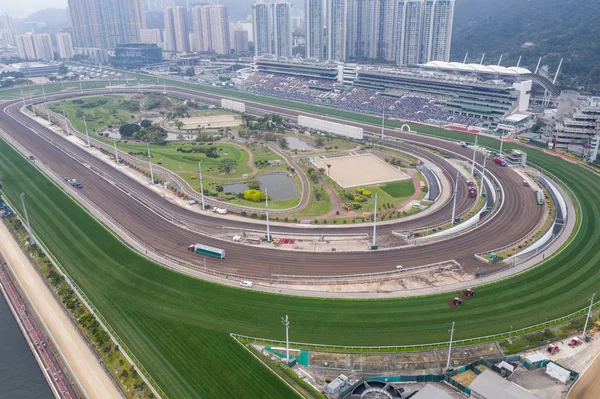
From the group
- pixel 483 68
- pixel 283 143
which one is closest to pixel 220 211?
pixel 283 143

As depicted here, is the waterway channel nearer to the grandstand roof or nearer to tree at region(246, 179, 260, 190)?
tree at region(246, 179, 260, 190)

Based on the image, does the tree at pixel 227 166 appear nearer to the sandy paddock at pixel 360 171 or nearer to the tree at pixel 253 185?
the tree at pixel 253 185

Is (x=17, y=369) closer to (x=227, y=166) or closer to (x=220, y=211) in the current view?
(x=220, y=211)

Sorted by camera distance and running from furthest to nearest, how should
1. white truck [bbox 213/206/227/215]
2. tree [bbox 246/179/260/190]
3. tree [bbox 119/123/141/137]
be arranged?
tree [bbox 119/123/141/137] < tree [bbox 246/179/260/190] < white truck [bbox 213/206/227/215]

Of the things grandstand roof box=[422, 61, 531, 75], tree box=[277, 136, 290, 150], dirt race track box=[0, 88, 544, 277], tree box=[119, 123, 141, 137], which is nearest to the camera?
dirt race track box=[0, 88, 544, 277]

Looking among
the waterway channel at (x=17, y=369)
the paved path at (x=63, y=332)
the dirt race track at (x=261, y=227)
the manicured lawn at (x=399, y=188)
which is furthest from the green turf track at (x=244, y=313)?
the manicured lawn at (x=399, y=188)

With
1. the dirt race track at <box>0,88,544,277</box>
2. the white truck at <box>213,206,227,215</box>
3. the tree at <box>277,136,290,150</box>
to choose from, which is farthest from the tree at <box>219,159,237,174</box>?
the tree at <box>277,136,290,150</box>
